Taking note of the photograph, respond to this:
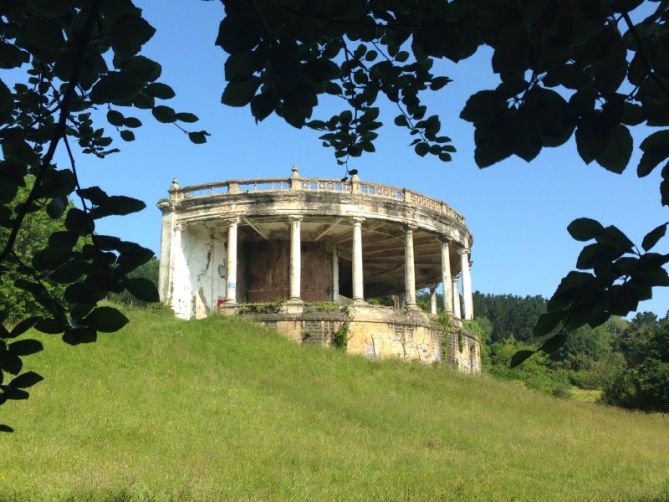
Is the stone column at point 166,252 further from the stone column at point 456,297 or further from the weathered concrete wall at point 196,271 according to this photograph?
the stone column at point 456,297

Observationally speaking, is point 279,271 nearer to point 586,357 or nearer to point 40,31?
point 40,31

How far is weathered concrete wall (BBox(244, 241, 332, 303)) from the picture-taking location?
109 feet

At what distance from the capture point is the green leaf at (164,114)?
12.5ft

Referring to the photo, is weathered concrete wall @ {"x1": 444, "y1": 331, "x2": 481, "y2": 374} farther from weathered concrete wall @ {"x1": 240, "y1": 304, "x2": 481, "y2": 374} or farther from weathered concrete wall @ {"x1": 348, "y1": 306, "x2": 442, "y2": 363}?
weathered concrete wall @ {"x1": 348, "y1": 306, "x2": 442, "y2": 363}

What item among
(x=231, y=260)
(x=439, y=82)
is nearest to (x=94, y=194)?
(x=439, y=82)

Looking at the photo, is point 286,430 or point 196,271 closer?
point 286,430

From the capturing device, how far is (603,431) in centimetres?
1852

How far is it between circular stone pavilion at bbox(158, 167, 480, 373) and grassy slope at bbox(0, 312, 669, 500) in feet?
9.33

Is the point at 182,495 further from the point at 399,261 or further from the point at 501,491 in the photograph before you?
the point at 399,261

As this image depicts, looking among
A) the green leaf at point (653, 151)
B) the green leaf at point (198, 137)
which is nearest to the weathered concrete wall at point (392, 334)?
A: the green leaf at point (198, 137)

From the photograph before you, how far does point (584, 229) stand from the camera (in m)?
2.49

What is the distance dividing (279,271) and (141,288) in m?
30.7

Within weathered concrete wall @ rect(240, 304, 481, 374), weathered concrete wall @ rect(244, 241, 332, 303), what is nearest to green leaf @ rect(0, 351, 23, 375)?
weathered concrete wall @ rect(240, 304, 481, 374)

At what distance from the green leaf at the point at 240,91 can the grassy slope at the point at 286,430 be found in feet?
22.8
